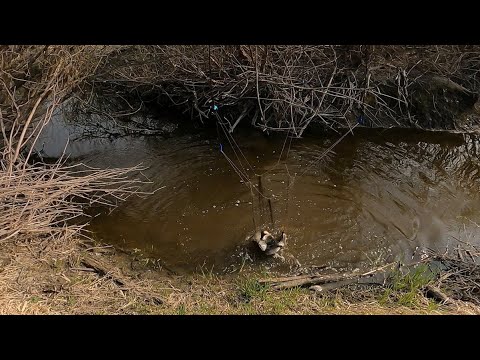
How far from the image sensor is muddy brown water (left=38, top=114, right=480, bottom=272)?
5.35 meters

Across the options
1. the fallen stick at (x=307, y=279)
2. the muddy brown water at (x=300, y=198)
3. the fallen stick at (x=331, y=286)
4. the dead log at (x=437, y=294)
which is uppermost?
the muddy brown water at (x=300, y=198)

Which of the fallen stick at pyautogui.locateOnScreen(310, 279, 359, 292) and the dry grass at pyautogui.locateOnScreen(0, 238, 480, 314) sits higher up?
the dry grass at pyautogui.locateOnScreen(0, 238, 480, 314)

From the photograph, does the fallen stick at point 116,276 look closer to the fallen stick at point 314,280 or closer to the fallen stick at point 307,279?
the fallen stick at point 307,279

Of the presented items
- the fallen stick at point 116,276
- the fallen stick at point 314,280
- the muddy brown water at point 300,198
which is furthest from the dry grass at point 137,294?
the muddy brown water at point 300,198

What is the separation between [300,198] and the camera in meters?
6.14

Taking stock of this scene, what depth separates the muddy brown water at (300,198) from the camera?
5.35 meters

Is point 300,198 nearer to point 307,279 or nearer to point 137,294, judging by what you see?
point 307,279

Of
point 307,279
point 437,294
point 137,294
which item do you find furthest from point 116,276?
→ point 437,294

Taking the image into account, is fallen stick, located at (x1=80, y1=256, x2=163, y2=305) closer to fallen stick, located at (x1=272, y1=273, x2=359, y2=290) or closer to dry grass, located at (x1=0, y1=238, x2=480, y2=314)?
dry grass, located at (x1=0, y1=238, x2=480, y2=314)

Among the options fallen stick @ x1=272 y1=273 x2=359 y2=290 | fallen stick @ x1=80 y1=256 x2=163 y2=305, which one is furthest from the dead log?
fallen stick @ x1=80 y1=256 x2=163 y2=305

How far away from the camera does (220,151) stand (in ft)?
24.2
